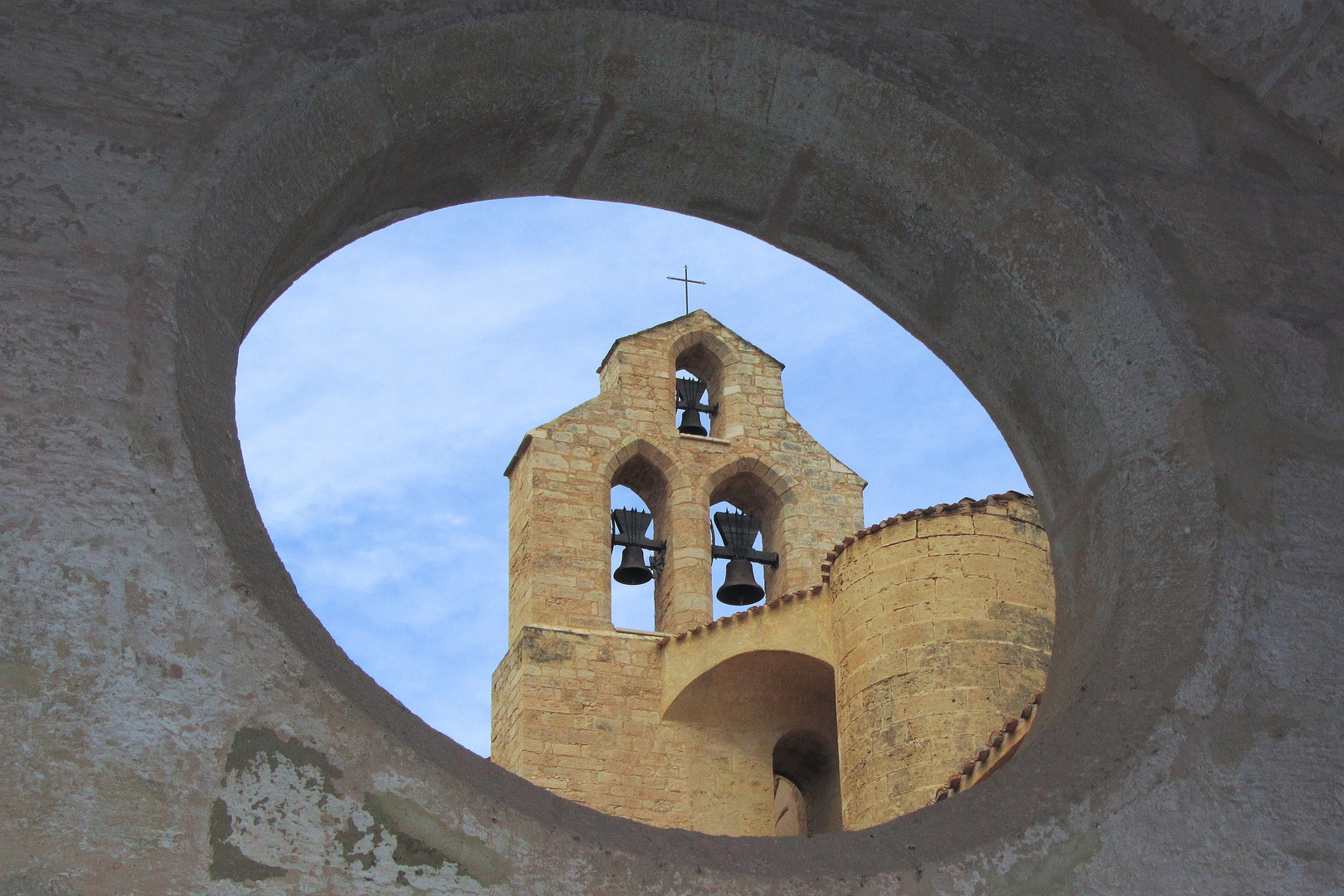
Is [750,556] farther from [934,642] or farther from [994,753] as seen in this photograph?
[994,753]

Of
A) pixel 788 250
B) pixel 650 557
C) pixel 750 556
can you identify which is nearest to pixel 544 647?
pixel 650 557

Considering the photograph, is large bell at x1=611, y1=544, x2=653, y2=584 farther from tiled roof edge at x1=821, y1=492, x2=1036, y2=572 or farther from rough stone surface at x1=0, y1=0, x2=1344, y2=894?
rough stone surface at x1=0, y1=0, x2=1344, y2=894

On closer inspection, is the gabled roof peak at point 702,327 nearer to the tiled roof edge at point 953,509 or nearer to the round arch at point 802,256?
the tiled roof edge at point 953,509

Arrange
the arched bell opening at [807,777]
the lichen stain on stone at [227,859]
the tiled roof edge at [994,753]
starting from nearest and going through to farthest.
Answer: the lichen stain on stone at [227,859], the tiled roof edge at [994,753], the arched bell opening at [807,777]

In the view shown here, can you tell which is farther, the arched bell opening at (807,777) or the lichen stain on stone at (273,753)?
the arched bell opening at (807,777)

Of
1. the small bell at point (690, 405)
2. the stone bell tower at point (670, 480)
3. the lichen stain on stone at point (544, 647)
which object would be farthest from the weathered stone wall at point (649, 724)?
the small bell at point (690, 405)

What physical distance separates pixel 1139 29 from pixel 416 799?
226 cm

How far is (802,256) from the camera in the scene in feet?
10.6

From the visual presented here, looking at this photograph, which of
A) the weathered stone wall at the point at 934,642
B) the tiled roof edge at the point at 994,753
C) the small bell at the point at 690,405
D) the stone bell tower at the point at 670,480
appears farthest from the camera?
the small bell at the point at 690,405

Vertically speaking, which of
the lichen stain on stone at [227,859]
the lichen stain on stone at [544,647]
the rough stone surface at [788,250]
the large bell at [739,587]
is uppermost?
the large bell at [739,587]

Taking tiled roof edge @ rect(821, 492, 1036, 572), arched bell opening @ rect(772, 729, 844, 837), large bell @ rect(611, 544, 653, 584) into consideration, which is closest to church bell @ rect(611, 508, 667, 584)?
large bell @ rect(611, 544, 653, 584)

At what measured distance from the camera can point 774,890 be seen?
1.99 m

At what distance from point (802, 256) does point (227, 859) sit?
1.85 metres

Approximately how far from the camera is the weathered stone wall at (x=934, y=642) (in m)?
A: 10.7
